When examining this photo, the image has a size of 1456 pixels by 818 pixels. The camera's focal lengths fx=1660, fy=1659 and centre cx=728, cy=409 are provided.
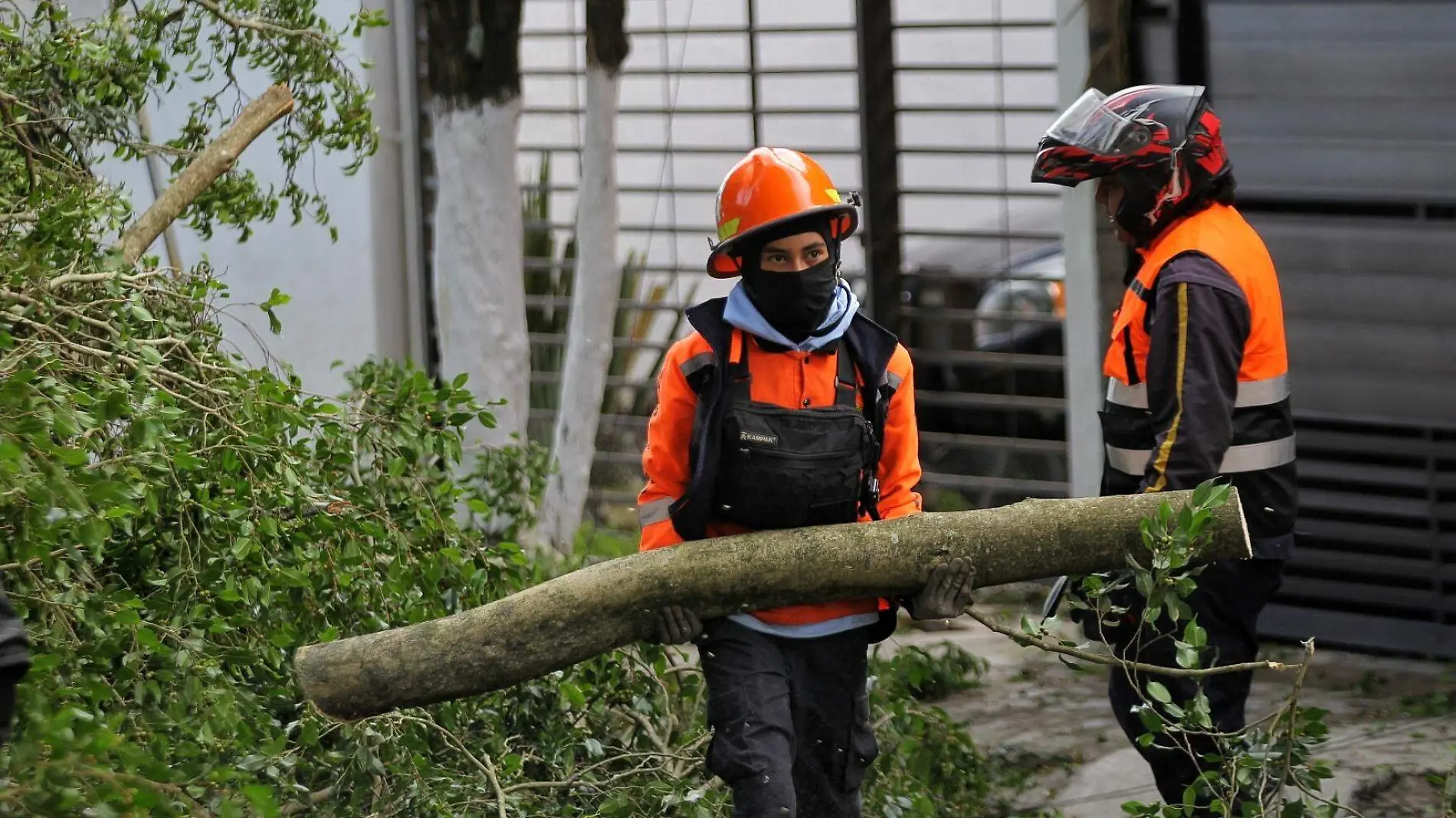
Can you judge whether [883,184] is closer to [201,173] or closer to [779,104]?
[779,104]

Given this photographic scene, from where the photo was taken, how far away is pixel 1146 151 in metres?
4.16

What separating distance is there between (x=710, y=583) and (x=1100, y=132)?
1615 millimetres

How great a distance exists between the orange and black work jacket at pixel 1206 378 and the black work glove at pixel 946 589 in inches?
27.9

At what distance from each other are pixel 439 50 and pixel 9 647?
4813 millimetres

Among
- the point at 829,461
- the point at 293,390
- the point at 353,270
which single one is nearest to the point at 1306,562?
the point at 829,461

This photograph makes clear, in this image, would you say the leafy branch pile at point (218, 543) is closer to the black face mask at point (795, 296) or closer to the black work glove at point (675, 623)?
the black work glove at point (675, 623)

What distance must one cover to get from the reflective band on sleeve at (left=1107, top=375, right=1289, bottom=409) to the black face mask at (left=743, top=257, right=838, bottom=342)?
1.02m

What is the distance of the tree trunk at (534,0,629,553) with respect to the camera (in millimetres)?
6598

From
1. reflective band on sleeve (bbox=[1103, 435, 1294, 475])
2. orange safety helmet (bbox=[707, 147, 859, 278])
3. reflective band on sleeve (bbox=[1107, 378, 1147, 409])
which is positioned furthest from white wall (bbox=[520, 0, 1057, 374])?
orange safety helmet (bbox=[707, 147, 859, 278])

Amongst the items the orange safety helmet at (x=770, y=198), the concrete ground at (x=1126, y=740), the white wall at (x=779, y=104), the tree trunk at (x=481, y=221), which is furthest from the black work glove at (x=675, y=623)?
the white wall at (x=779, y=104)

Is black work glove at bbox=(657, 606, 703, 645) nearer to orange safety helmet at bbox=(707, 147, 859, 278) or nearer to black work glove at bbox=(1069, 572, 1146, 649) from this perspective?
orange safety helmet at bbox=(707, 147, 859, 278)

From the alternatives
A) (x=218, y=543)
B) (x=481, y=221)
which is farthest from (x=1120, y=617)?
(x=481, y=221)

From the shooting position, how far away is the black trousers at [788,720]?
3434 mm

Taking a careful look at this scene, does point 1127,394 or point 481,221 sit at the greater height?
point 481,221
